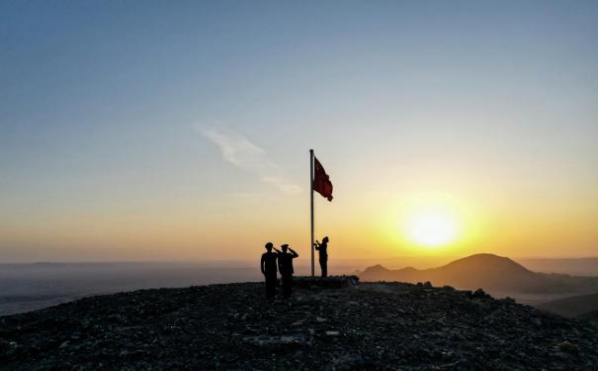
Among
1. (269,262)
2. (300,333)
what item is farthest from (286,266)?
(300,333)

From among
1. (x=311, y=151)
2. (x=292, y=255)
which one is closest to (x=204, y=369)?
(x=292, y=255)

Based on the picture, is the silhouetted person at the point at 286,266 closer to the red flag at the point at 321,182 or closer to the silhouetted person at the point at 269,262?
the silhouetted person at the point at 269,262

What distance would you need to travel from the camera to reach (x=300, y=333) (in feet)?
46.1

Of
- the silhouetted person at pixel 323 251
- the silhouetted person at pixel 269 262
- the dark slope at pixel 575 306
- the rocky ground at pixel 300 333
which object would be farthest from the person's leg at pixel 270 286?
the dark slope at pixel 575 306

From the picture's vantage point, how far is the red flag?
23.4 meters

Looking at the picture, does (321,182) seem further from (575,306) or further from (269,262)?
(575,306)

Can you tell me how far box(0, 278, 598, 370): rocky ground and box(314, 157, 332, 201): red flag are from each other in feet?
17.1

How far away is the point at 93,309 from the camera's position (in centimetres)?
1872

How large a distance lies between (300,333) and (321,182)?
10.9 meters

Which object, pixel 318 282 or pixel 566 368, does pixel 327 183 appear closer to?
pixel 318 282

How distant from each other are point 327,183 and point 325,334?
456 inches

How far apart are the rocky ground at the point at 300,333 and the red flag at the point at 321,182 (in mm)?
5206

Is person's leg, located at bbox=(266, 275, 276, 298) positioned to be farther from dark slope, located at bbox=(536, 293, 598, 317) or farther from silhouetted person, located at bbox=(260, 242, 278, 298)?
dark slope, located at bbox=(536, 293, 598, 317)

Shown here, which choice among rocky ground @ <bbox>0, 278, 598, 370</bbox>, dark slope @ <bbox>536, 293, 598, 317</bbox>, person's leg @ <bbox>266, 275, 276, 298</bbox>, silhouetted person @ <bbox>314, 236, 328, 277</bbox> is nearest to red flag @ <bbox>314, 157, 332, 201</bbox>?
silhouetted person @ <bbox>314, 236, 328, 277</bbox>
